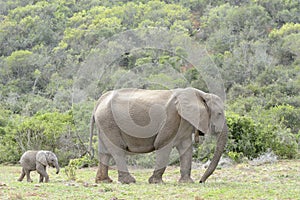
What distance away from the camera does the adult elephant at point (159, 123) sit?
11.8m

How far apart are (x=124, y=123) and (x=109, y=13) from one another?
73637mm

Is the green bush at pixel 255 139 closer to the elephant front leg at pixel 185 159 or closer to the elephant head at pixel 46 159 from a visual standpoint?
the elephant head at pixel 46 159

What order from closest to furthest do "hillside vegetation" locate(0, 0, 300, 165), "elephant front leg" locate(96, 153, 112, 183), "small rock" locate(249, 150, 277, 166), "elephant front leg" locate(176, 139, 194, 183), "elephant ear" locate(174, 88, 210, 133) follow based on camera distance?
"elephant ear" locate(174, 88, 210, 133)
"elephant front leg" locate(176, 139, 194, 183)
"elephant front leg" locate(96, 153, 112, 183)
"small rock" locate(249, 150, 277, 166)
"hillside vegetation" locate(0, 0, 300, 165)

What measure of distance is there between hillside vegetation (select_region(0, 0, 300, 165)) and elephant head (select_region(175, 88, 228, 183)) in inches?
148

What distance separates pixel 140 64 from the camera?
31.4 m

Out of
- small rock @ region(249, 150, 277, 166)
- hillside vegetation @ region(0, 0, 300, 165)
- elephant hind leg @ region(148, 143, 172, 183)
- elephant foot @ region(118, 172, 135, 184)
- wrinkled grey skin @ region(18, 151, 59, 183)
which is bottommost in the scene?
hillside vegetation @ region(0, 0, 300, 165)

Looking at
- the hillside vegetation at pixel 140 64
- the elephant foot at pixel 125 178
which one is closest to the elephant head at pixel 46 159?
the elephant foot at pixel 125 178

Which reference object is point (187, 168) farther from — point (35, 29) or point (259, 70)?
point (35, 29)

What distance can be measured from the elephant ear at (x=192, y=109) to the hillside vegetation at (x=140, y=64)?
3811mm

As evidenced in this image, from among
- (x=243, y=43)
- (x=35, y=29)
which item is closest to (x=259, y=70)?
(x=243, y=43)

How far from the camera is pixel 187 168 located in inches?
469

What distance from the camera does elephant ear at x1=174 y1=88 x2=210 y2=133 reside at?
1163cm

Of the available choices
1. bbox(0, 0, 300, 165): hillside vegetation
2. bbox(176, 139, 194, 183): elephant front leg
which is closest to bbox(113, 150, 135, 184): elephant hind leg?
bbox(176, 139, 194, 183): elephant front leg

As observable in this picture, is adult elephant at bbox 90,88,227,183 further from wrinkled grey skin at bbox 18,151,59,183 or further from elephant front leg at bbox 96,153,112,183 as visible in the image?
wrinkled grey skin at bbox 18,151,59,183
